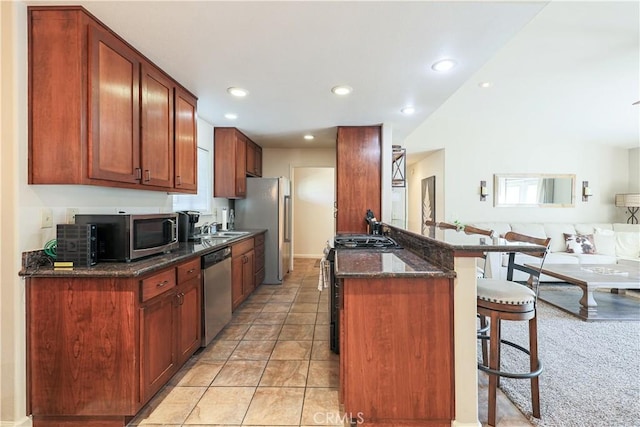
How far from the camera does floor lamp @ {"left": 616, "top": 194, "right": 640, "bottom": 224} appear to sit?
5120 mm

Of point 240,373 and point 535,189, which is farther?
point 535,189

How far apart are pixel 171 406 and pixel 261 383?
0.57 metres

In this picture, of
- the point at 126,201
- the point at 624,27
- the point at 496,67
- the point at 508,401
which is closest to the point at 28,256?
the point at 126,201

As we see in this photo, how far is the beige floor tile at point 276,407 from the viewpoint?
1694 millimetres

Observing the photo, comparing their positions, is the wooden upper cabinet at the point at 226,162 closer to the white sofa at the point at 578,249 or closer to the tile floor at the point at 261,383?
the tile floor at the point at 261,383

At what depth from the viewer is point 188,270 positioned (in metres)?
2.20

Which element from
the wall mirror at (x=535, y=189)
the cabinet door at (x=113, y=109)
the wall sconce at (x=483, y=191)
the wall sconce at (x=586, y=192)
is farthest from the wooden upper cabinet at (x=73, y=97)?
the wall sconce at (x=586, y=192)

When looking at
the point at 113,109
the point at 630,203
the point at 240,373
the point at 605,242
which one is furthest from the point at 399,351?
the point at 630,203

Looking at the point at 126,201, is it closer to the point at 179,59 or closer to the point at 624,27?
the point at 179,59

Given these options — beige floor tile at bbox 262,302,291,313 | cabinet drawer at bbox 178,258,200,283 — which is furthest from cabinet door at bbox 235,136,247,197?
cabinet drawer at bbox 178,258,200,283

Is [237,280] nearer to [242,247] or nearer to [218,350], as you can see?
[242,247]

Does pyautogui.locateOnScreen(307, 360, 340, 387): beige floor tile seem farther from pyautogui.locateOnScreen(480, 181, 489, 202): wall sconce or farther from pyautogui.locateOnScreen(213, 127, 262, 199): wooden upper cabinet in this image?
pyautogui.locateOnScreen(480, 181, 489, 202): wall sconce

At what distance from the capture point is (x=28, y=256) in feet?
5.26

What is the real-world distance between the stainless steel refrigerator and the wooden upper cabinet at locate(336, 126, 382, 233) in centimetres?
122
